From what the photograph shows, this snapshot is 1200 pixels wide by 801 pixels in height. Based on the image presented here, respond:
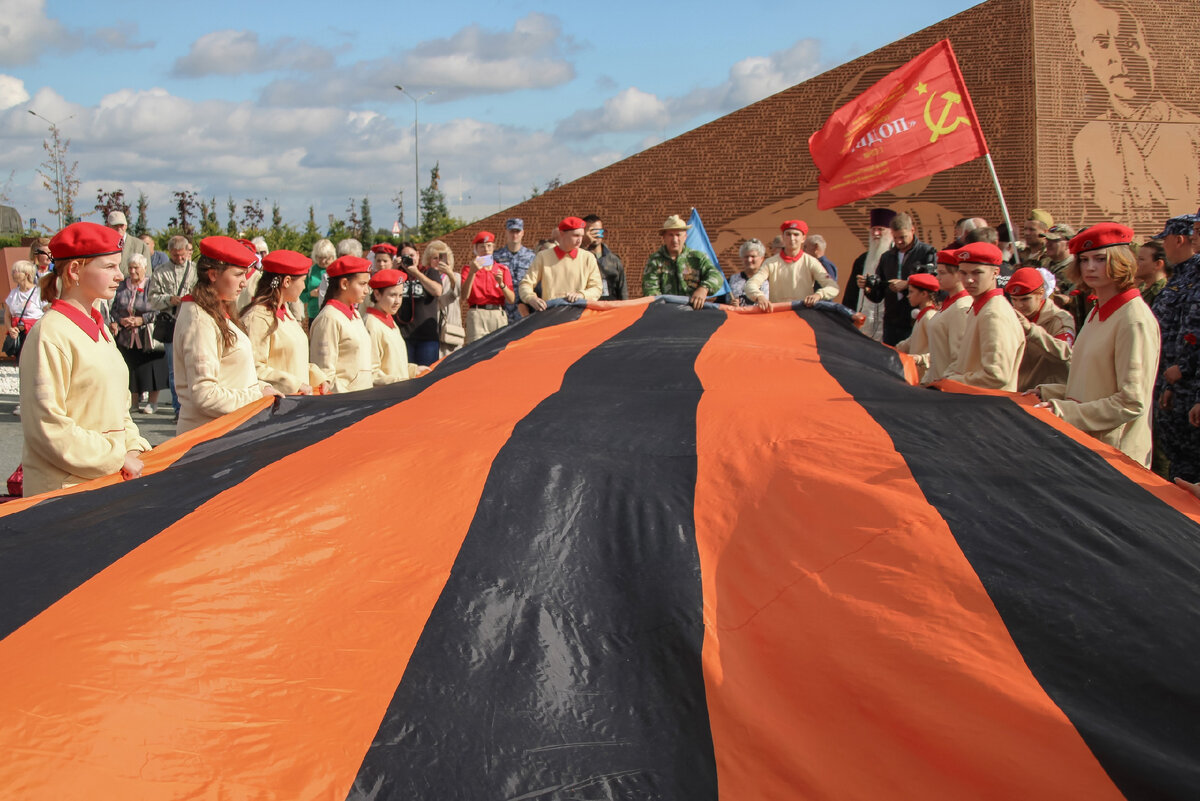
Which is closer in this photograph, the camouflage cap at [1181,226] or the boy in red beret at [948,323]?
the camouflage cap at [1181,226]

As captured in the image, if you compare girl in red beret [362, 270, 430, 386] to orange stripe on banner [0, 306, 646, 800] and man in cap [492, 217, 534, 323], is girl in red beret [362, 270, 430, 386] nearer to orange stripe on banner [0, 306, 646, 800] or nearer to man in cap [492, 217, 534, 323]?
orange stripe on banner [0, 306, 646, 800]

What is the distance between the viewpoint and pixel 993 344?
11.9 ft

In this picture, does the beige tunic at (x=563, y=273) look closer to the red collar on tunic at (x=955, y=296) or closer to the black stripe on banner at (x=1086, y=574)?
the red collar on tunic at (x=955, y=296)

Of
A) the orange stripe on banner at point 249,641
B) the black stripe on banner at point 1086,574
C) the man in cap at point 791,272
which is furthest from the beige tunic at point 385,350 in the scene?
the black stripe on banner at point 1086,574

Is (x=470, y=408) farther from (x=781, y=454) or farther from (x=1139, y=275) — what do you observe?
(x=1139, y=275)

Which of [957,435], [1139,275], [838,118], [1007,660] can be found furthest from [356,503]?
[838,118]

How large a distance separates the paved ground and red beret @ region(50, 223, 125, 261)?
3.05m

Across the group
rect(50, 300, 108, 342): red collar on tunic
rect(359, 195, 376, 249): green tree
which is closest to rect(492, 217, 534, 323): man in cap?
rect(50, 300, 108, 342): red collar on tunic

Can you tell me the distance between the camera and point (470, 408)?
9.68 ft

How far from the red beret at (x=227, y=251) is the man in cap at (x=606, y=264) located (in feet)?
12.1

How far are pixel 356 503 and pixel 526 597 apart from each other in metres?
0.52

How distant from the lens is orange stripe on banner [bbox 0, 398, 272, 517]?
7.60 feet

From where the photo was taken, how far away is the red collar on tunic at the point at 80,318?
2461 mm

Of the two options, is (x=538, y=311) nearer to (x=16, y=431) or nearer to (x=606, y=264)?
(x=606, y=264)
